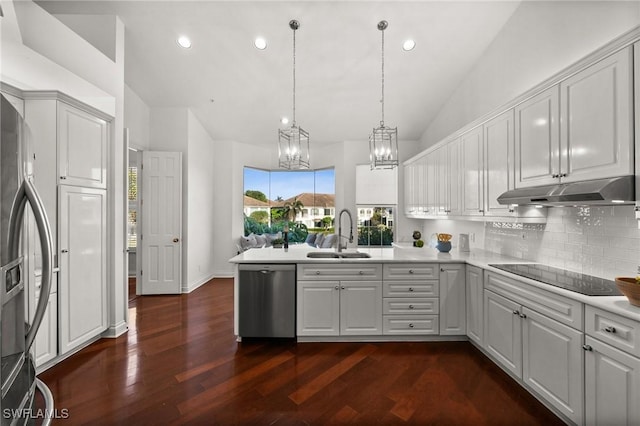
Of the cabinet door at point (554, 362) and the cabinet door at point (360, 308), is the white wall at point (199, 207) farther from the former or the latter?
the cabinet door at point (554, 362)

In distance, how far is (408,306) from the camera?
3.10m

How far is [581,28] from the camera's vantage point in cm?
253

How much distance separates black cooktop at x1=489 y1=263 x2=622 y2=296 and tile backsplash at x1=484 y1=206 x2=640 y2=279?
0.37 feet

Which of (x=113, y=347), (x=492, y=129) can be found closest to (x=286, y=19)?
(x=492, y=129)

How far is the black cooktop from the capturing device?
74.0 inches

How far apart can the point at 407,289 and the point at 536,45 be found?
3012 mm

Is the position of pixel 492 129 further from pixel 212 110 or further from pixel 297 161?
pixel 212 110

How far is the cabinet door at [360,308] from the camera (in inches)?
121

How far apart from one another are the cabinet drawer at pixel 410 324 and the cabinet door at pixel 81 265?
3.15 meters

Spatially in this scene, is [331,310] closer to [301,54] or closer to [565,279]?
[565,279]

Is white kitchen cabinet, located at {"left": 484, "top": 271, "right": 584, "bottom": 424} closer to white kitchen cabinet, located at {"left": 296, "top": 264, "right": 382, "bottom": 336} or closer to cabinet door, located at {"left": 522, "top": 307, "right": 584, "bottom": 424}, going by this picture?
cabinet door, located at {"left": 522, "top": 307, "right": 584, "bottom": 424}

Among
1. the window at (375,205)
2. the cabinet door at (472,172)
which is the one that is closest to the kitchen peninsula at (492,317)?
the cabinet door at (472,172)

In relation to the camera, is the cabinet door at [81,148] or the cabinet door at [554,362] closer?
the cabinet door at [554,362]

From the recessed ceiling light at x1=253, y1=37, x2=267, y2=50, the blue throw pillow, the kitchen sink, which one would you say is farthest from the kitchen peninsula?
the blue throw pillow
